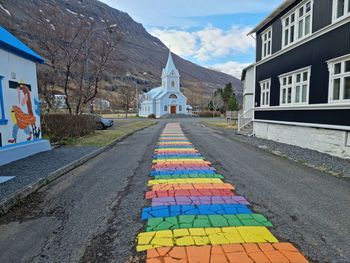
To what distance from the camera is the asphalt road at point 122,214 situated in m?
3.31

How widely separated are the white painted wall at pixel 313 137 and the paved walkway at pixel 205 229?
20.5 feet

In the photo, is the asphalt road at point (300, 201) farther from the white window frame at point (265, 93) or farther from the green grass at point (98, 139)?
the white window frame at point (265, 93)

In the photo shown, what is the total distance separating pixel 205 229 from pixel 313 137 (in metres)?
9.63

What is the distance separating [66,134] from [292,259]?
14.2m

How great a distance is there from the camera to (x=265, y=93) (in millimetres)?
17141

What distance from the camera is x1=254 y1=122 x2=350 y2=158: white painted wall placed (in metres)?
9.45

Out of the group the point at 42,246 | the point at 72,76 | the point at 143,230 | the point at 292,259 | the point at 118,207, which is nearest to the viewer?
the point at 292,259

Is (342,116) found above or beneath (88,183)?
above

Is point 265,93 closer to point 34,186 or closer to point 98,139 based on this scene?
point 98,139

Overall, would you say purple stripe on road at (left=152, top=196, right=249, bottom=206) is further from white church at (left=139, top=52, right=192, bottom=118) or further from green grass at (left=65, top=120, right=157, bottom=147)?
white church at (left=139, top=52, right=192, bottom=118)

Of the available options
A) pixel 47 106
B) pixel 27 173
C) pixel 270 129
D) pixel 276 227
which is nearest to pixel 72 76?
pixel 47 106

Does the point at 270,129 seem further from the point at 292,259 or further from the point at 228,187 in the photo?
the point at 292,259

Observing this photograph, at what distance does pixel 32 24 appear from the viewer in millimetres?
17516

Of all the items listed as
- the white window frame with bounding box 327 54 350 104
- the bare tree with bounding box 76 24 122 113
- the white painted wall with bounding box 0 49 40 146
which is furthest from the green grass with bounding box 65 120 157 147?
the white window frame with bounding box 327 54 350 104
